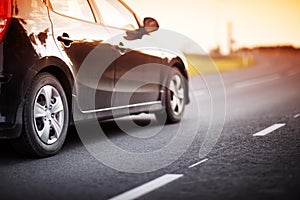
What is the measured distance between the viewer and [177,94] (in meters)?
9.19

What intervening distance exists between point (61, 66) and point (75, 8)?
2.89 feet

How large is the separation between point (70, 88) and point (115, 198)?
2411 millimetres

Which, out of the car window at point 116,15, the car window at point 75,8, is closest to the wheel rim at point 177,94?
the car window at point 116,15

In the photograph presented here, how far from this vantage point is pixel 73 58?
21.5 feet

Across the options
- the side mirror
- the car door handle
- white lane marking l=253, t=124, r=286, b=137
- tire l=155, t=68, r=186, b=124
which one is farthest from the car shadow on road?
white lane marking l=253, t=124, r=286, b=137

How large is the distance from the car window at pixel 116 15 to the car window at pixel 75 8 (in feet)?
0.95

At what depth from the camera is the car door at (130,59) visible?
295 inches

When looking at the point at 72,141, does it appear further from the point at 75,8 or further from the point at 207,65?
the point at 207,65

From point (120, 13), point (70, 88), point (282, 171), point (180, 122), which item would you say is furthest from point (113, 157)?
point (180, 122)

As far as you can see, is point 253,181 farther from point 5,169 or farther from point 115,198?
point 5,169

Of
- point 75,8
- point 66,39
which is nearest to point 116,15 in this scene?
point 75,8

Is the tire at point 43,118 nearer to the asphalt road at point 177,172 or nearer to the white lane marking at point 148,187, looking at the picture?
the asphalt road at point 177,172

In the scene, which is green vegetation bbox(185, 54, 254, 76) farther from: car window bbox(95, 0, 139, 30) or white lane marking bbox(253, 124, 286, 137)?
car window bbox(95, 0, 139, 30)

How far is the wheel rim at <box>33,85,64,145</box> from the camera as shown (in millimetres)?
6117
